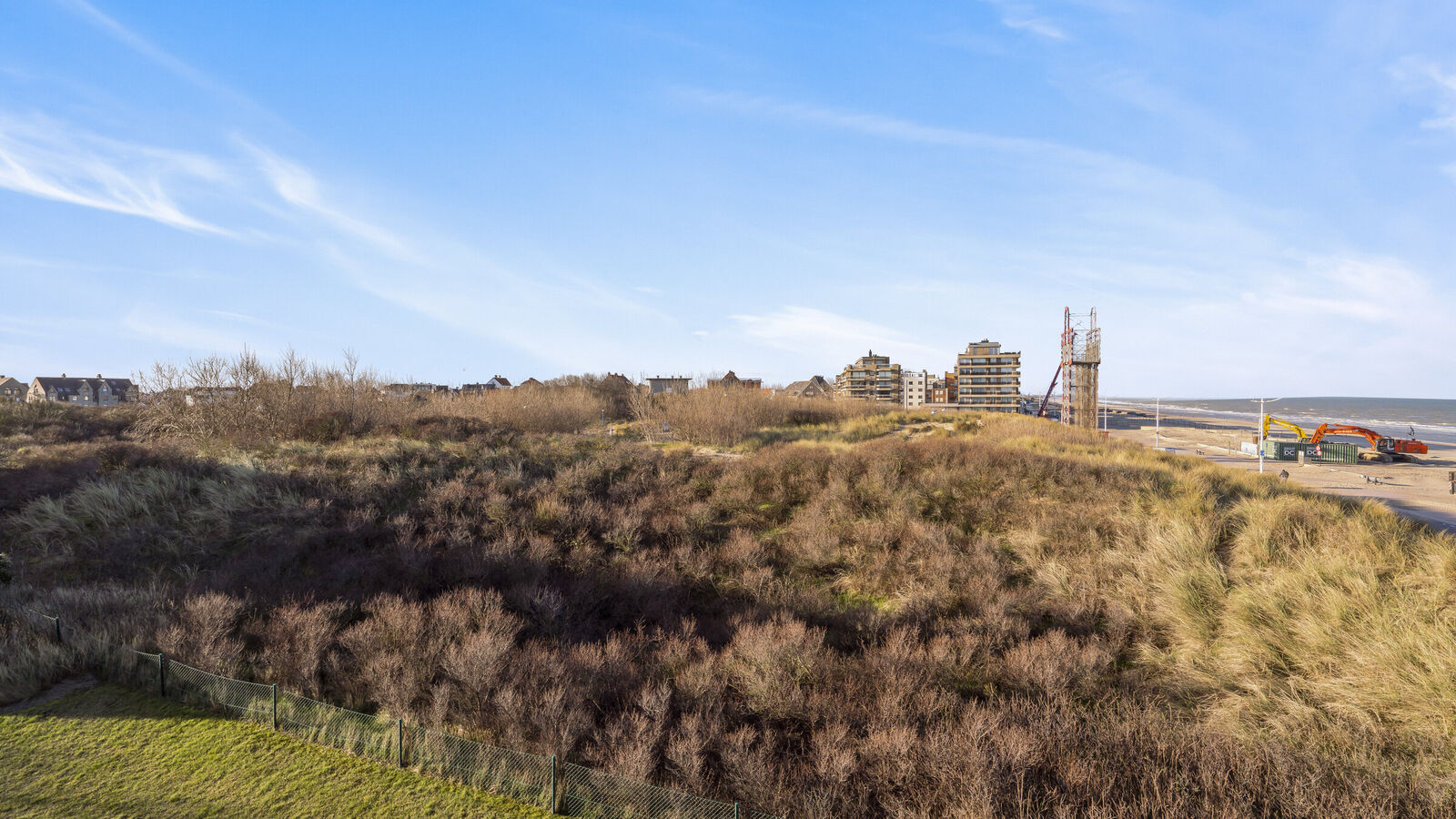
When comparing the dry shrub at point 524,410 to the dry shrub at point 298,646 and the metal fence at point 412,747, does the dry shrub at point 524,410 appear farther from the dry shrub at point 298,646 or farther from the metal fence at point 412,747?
the metal fence at point 412,747

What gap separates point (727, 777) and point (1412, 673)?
7530mm

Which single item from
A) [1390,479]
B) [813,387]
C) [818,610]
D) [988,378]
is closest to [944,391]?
[988,378]

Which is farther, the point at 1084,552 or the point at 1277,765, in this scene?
the point at 1084,552

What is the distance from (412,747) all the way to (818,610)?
626 centimetres

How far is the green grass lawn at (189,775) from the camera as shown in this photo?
19.2ft

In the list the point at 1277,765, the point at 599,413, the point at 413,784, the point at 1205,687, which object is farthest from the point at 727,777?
the point at 599,413

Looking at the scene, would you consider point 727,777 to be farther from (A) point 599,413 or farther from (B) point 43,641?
(A) point 599,413

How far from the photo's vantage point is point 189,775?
20.9 feet

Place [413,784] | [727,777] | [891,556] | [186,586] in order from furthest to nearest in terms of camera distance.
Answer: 1. [891,556]
2. [186,586]
3. [413,784]
4. [727,777]

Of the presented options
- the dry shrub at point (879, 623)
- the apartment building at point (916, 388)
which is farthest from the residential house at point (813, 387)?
the dry shrub at point (879, 623)

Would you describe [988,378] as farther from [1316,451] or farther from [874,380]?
[1316,451]

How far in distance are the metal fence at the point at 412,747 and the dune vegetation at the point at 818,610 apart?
0.91 feet

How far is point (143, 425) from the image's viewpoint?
21.6 m

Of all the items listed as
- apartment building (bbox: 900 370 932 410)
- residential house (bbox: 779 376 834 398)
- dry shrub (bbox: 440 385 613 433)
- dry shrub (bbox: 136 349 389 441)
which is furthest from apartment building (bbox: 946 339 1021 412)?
dry shrub (bbox: 136 349 389 441)
